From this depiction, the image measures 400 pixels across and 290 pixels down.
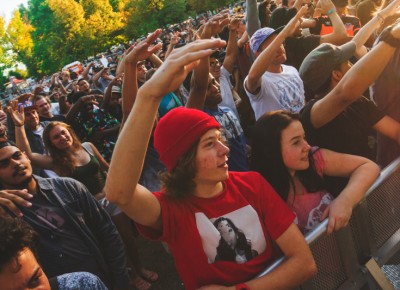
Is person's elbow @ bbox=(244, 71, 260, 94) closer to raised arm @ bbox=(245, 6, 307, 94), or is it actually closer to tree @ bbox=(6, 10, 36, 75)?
raised arm @ bbox=(245, 6, 307, 94)

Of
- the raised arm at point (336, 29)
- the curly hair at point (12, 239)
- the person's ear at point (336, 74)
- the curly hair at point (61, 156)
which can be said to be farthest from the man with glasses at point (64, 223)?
the raised arm at point (336, 29)

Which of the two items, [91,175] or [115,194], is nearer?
[115,194]

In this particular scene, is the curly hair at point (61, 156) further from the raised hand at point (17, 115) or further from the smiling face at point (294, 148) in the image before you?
the smiling face at point (294, 148)

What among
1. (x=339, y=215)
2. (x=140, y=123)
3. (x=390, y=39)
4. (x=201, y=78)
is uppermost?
(x=140, y=123)

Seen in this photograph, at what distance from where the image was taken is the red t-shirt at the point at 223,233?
1556mm

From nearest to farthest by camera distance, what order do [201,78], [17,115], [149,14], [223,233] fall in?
[223,233] < [201,78] < [17,115] < [149,14]

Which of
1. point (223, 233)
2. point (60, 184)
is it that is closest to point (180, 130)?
point (223, 233)

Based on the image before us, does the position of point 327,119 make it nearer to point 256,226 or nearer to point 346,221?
point 346,221

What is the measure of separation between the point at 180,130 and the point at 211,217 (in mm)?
412

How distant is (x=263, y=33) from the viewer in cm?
353

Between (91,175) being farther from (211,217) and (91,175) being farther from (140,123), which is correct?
(140,123)

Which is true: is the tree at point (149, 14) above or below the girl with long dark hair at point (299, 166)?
below

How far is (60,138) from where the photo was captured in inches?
140

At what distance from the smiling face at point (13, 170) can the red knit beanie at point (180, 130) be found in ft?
4.53
